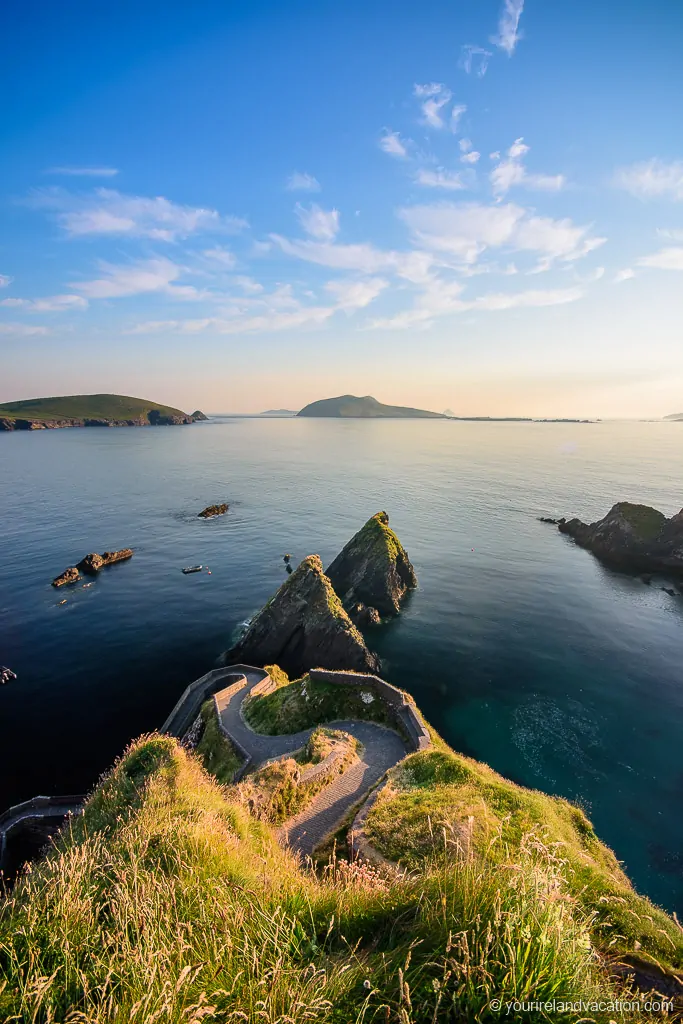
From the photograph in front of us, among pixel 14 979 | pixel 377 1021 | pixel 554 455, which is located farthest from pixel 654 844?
pixel 554 455

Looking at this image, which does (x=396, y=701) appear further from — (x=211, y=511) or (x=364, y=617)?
(x=211, y=511)

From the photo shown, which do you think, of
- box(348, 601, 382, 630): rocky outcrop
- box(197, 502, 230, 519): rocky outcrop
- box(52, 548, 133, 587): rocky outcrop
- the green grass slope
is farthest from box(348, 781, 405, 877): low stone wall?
box(197, 502, 230, 519): rocky outcrop

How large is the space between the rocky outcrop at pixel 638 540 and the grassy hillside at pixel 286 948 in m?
66.1

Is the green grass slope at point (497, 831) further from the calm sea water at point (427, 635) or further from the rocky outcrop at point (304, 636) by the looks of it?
the rocky outcrop at point (304, 636)

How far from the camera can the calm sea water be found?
26125 mm

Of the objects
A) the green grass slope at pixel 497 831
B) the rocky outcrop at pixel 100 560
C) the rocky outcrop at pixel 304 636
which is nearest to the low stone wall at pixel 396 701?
the green grass slope at pixel 497 831

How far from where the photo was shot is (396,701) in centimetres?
2461

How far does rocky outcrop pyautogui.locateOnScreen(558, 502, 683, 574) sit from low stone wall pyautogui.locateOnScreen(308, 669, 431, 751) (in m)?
50.0

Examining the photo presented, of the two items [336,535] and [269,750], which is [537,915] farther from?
[336,535]

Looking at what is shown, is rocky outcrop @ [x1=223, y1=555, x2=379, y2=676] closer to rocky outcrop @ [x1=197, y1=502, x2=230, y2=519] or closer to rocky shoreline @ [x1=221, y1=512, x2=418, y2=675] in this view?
rocky shoreline @ [x1=221, y1=512, x2=418, y2=675]

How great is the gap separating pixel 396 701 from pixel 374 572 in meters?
24.0

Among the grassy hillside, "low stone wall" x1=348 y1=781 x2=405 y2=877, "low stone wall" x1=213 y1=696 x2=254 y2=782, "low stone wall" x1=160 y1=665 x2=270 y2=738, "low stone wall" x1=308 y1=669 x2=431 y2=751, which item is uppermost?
the grassy hillside

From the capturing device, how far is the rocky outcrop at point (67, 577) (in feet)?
161

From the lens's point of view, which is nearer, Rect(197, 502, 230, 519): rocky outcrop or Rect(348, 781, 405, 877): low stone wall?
Rect(348, 781, 405, 877): low stone wall
